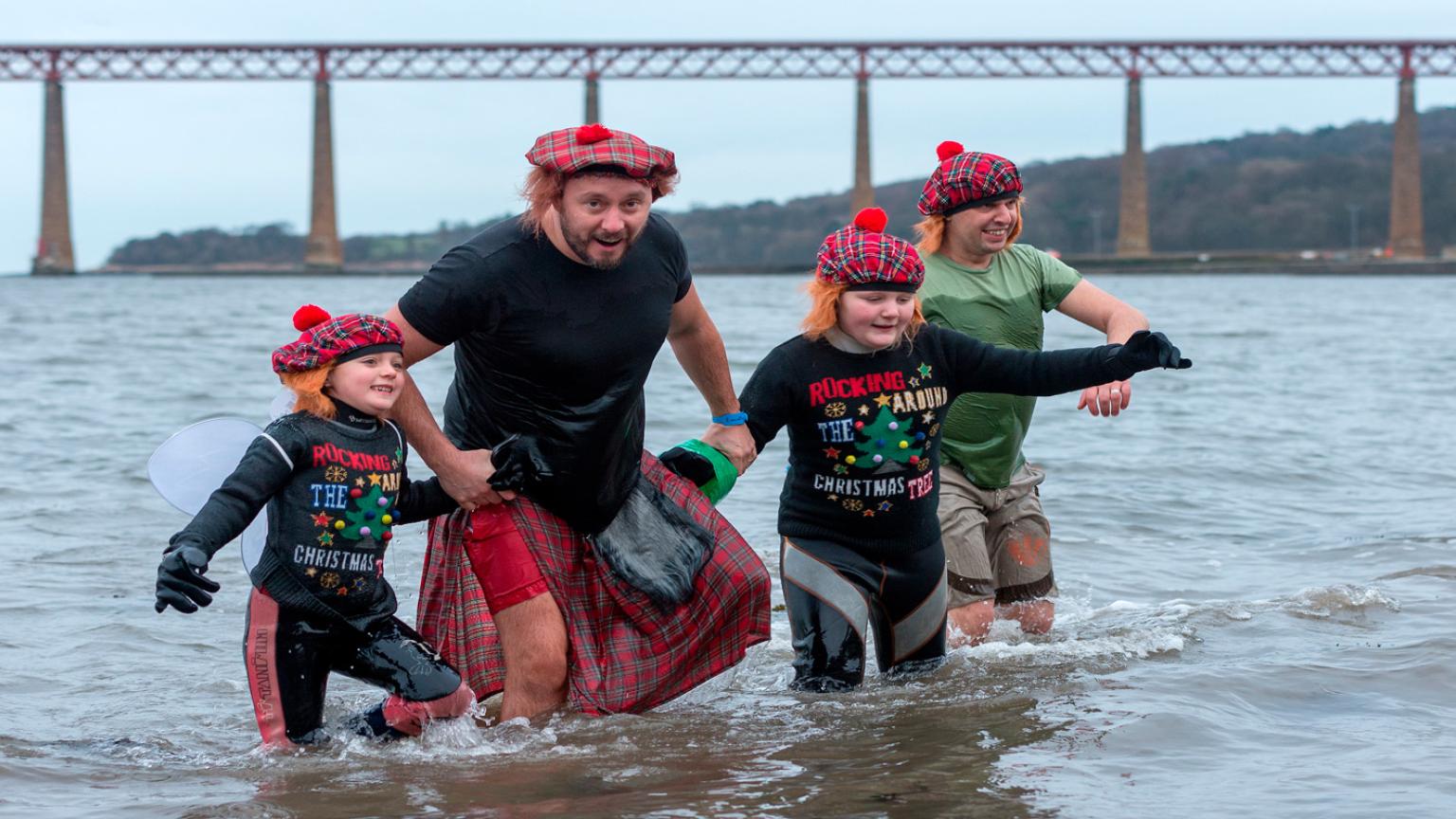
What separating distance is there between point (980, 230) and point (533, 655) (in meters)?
2.22

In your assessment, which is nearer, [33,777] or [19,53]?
[33,777]

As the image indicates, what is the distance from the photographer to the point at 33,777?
5.19 m

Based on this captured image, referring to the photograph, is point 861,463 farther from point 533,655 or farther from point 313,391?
point 313,391

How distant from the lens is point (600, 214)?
4840 mm


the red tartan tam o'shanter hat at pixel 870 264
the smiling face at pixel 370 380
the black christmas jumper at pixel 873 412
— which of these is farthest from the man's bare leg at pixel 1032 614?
the smiling face at pixel 370 380

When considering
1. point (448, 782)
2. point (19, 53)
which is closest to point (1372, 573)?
point (448, 782)

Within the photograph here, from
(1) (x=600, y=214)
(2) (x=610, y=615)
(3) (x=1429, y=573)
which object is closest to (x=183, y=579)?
(2) (x=610, y=615)

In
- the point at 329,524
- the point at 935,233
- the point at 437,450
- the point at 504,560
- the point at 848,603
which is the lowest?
the point at 848,603

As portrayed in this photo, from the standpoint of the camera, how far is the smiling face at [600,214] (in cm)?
482

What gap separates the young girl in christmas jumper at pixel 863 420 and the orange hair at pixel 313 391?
1.35m

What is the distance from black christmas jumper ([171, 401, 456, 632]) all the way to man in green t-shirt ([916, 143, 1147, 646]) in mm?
2061

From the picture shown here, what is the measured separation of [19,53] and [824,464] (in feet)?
325

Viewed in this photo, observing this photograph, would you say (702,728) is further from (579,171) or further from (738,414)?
(579,171)

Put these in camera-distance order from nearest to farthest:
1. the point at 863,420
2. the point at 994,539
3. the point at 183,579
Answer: the point at 183,579, the point at 863,420, the point at 994,539
